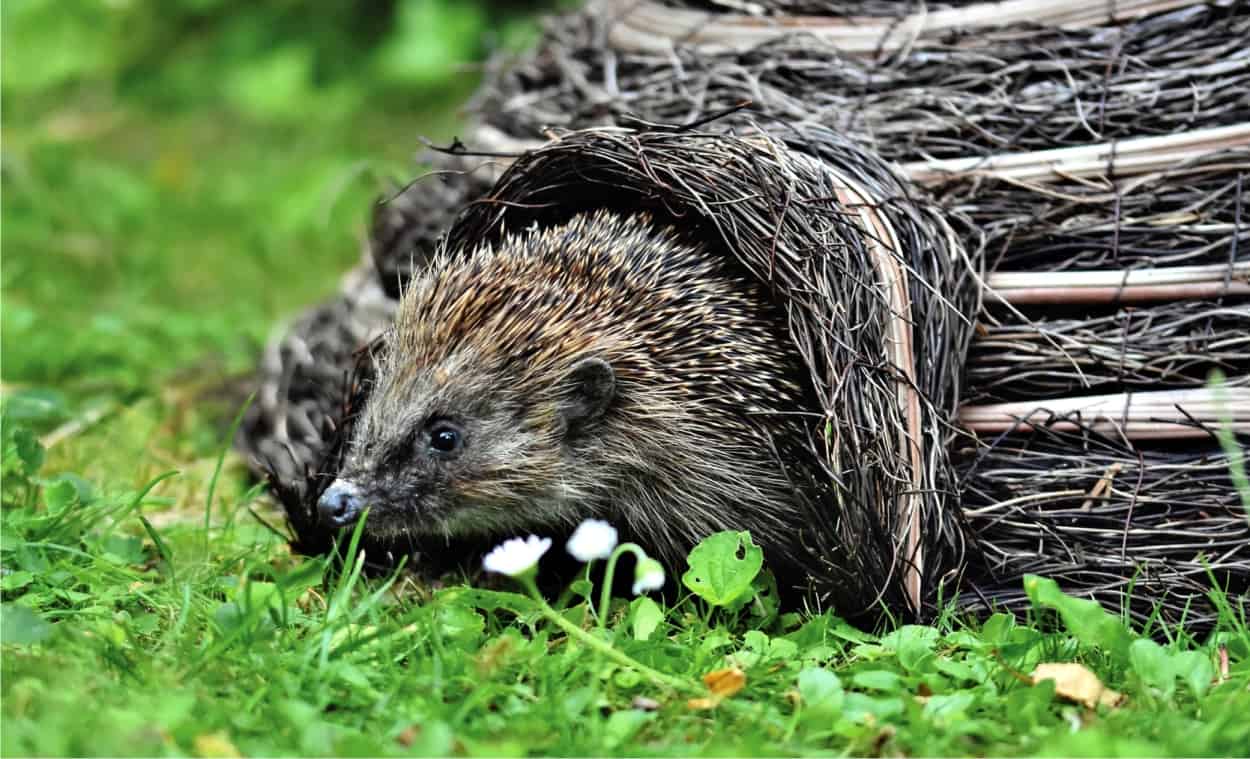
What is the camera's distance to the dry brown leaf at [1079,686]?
308 cm

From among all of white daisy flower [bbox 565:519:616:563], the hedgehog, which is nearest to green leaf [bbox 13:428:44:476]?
the hedgehog

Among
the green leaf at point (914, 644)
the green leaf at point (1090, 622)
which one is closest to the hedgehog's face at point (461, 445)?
the green leaf at point (914, 644)

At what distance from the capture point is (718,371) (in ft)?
12.3

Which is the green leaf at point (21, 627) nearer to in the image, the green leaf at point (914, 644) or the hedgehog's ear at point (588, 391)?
the hedgehog's ear at point (588, 391)

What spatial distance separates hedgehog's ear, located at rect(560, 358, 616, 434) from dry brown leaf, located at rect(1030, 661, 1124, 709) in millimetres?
1321

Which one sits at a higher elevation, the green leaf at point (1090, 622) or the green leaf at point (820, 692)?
the green leaf at point (1090, 622)

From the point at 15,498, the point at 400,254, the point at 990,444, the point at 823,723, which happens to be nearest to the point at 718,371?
the point at 990,444

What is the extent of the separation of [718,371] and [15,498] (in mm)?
2242

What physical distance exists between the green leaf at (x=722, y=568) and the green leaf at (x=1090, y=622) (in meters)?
0.72

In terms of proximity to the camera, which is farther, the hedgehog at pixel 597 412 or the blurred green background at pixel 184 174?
the blurred green background at pixel 184 174

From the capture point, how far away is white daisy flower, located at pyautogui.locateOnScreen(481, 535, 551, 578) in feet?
10.5

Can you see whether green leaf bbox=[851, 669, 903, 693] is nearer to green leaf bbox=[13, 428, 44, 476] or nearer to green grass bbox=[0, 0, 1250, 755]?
green grass bbox=[0, 0, 1250, 755]

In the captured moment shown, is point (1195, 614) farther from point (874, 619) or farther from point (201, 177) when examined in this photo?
point (201, 177)

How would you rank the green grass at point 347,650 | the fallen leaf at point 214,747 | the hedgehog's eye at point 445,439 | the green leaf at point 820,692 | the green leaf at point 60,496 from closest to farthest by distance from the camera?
the fallen leaf at point 214,747, the green grass at point 347,650, the green leaf at point 820,692, the hedgehog's eye at point 445,439, the green leaf at point 60,496
